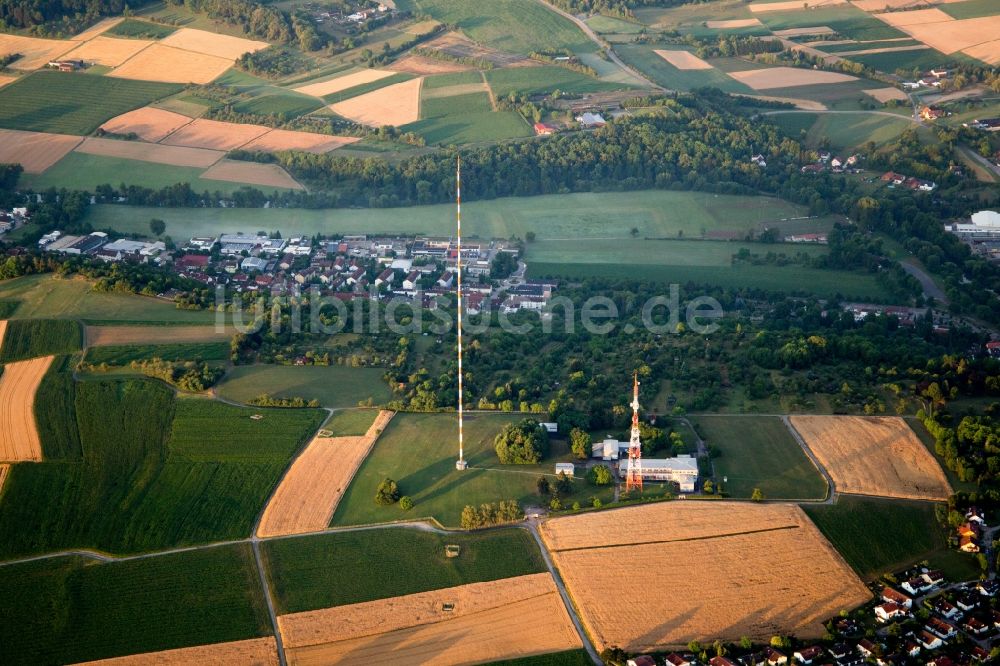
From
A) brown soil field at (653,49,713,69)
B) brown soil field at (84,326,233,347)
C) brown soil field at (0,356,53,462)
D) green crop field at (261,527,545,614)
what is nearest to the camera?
green crop field at (261,527,545,614)

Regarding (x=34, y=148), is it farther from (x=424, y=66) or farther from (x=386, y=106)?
(x=424, y=66)

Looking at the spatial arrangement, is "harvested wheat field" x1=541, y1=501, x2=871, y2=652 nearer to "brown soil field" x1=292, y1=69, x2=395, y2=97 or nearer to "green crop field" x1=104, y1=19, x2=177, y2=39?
"brown soil field" x1=292, y1=69, x2=395, y2=97

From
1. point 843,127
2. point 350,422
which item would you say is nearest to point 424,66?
point 843,127

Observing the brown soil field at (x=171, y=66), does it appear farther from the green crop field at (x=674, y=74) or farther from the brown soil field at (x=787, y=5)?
the brown soil field at (x=787, y=5)

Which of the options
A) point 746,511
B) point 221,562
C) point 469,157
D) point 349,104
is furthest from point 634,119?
point 221,562

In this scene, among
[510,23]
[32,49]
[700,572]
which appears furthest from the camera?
[510,23]

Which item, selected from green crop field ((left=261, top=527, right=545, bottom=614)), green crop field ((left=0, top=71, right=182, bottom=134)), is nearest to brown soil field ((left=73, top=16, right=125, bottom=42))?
green crop field ((left=0, top=71, right=182, bottom=134))

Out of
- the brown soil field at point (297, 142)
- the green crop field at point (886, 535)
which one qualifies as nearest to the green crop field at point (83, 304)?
the brown soil field at point (297, 142)
